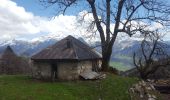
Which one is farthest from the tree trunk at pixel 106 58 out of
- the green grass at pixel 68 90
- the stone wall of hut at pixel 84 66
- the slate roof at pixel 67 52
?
the green grass at pixel 68 90

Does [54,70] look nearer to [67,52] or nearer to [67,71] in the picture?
[67,71]

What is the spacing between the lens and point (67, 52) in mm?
38969

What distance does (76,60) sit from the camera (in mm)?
37500

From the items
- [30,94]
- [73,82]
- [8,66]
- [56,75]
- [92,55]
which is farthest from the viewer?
[8,66]

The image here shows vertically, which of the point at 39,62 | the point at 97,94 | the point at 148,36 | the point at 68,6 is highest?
the point at 68,6

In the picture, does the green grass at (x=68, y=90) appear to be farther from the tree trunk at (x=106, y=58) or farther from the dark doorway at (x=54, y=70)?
the tree trunk at (x=106, y=58)

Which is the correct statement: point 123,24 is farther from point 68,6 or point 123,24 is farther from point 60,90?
point 60,90

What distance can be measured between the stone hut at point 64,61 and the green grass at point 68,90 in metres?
2.57

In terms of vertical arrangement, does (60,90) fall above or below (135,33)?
below

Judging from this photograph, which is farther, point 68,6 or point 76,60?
point 68,6

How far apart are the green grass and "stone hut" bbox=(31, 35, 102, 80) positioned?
2.57 metres

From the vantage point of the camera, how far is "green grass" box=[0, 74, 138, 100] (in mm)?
29263

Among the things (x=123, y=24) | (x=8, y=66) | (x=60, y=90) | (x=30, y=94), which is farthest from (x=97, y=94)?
(x=8, y=66)

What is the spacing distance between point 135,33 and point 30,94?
18.3m
